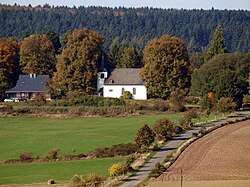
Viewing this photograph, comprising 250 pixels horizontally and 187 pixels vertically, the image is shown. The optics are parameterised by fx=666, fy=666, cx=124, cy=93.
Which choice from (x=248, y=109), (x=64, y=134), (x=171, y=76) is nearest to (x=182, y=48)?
(x=171, y=76)

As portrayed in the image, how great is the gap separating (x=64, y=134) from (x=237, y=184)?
2311cm

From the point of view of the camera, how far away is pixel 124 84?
8225 centimetres

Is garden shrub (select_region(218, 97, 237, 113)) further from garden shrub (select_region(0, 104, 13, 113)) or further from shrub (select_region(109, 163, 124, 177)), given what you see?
shrub (select_region(109, 163, 124, 177))

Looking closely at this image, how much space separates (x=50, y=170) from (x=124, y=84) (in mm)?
46205

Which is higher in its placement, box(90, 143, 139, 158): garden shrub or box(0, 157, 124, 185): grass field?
box(90, 143, 139, 158): garden shrub

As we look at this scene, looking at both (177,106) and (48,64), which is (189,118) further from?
(48,64)

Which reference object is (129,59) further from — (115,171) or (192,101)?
(115,171)

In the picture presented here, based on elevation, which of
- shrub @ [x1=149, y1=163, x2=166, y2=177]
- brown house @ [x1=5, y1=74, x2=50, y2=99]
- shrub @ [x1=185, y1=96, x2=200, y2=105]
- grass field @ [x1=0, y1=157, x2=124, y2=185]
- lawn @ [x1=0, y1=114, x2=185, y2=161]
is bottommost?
grass field @ [x1=0, y1=157, x2=124, y2=185]

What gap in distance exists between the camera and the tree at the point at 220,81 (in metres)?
66.1

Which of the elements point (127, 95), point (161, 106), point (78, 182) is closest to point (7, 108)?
point (161, 106)

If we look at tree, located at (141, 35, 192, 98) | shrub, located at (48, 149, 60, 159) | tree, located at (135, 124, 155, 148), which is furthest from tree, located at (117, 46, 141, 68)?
shrub, located at (48, 149, 60, 159)

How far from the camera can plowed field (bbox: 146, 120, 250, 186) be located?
32469 mm

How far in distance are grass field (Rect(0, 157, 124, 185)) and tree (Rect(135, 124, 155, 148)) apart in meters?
2.64

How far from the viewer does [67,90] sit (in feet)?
261
